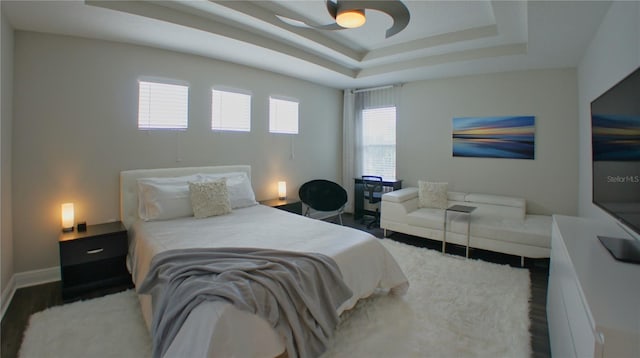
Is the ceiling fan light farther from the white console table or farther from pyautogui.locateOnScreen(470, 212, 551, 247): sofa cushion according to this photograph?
pyautogui.locateOnScreen(470, 212, 551, 247): sofa cushion

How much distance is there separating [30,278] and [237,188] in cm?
218

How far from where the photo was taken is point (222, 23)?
3170mm

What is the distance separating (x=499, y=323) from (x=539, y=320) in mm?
361

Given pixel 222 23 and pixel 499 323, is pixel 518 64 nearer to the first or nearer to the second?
pixel 499 323

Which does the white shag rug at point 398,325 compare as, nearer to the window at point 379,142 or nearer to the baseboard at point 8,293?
the baseboard at point 8,293

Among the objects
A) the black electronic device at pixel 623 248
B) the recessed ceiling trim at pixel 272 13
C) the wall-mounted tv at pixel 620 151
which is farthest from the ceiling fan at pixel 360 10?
the black electronic device at pixel 623 248

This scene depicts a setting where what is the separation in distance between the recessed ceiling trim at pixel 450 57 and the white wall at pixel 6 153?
13.9ft

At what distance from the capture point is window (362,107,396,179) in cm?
554

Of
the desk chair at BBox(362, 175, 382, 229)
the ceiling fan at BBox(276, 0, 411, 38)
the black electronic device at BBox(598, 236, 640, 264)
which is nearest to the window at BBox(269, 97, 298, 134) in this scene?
the desk chair at BBox(362, 175, 382, 229)

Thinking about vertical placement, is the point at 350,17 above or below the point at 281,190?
above

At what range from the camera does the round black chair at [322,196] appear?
Answer: 494cm

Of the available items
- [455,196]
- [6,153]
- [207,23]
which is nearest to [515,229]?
[455,196]

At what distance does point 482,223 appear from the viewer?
373 centimetres

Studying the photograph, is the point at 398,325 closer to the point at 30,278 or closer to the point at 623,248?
the point at 623,248
